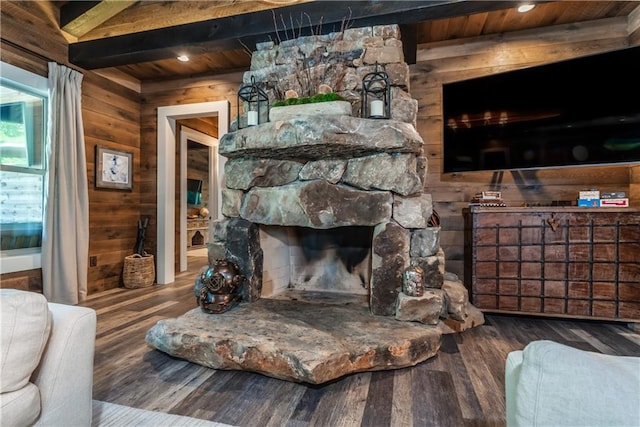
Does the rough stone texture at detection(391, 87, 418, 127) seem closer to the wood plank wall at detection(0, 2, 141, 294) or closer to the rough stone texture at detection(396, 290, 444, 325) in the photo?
the rough stone texture at detection(396, 290, 444, 325)

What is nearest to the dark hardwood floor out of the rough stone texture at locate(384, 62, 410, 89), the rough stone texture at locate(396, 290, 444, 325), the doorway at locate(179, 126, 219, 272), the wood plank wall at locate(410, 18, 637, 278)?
the rough stone texture at locate(396, 290, 444, 325)

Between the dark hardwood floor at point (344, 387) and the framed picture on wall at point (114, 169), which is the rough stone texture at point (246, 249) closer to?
the dark hardwood floor at point (344, 387)

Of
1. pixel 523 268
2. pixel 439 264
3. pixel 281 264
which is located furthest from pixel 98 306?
pixel 523 268

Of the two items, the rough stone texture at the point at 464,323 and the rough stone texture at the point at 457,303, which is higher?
the rough stone texture at the point at 457,303

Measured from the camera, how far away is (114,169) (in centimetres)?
363

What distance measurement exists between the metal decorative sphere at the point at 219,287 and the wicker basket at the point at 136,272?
1.89 metres

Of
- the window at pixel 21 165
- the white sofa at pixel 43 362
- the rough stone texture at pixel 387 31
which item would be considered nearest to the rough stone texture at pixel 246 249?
the white sofa at pixel 43 362

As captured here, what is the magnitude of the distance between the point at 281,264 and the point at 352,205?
1.10 m

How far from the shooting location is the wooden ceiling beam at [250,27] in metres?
2.28

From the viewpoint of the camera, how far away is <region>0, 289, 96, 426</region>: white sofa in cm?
82

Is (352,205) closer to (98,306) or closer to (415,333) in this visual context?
(415,333)

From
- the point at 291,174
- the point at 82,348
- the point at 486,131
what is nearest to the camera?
the point at 82,348

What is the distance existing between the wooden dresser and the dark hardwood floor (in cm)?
24

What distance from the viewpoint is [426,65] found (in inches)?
124
